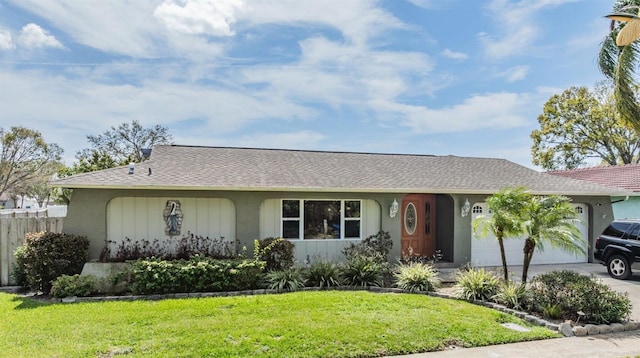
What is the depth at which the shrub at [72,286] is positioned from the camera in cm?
880

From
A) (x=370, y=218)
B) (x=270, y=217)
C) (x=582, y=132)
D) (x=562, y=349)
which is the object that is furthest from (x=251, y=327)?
(x=582, y=132)

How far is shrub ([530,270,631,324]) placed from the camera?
297 inches

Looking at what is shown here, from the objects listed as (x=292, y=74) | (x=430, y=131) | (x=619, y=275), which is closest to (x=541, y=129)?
(x=430, y=131)

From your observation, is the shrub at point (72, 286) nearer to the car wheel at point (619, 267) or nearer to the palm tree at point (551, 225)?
the palm tree at point (551, 225)

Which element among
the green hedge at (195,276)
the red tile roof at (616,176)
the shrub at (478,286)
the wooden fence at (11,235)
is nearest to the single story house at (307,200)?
the wooden fence at (11,235)

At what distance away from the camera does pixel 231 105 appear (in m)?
17.5

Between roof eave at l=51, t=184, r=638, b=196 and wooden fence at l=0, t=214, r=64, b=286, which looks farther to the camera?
wooden fence at l=0, t=214, r=64, b=286

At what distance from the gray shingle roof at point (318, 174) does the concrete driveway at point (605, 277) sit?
2.59 m

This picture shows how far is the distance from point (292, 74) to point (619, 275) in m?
12.3

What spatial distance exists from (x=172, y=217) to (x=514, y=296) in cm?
895

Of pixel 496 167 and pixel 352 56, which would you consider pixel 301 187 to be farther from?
pixel 496 167

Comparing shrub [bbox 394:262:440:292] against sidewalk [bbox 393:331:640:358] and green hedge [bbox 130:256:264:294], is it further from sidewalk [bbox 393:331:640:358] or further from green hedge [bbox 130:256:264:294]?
green hedge [bbox 130:256:264:294]

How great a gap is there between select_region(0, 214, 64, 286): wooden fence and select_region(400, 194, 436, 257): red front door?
Result: 10.9 m

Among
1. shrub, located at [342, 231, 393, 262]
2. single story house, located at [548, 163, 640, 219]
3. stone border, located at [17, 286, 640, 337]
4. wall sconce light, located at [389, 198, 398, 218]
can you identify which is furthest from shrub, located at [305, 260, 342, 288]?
single story house, located at [548, 163, 640, 219]
